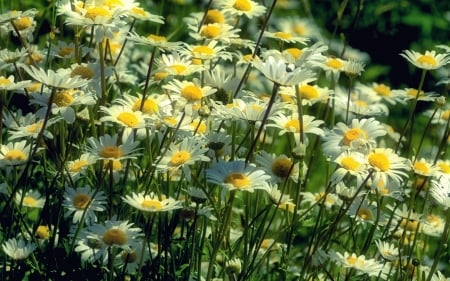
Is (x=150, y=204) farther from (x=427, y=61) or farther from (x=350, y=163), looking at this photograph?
(x=427, y=61)

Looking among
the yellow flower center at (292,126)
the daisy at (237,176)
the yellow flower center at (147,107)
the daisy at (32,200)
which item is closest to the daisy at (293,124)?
the yellow flower center at (292,126)

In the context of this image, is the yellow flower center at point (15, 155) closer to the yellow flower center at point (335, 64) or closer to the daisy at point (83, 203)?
the daisy at point (83, 203)

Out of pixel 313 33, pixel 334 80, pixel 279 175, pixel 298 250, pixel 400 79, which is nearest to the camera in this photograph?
pixel 279 175

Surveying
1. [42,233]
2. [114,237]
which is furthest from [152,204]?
[42,233]

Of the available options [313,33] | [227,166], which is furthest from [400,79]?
[227,166]

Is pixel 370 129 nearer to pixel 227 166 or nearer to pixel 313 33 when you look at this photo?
pixel 227 166

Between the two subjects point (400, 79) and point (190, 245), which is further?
point (400, 79)

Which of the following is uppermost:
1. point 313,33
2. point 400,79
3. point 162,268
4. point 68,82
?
point 68,82
